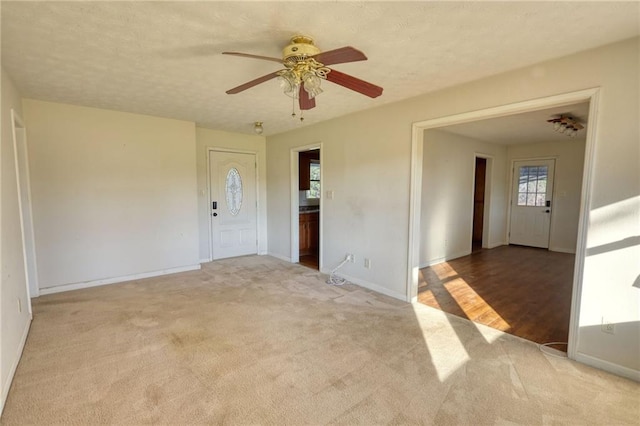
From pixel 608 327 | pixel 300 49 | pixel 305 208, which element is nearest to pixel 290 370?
pixel 300 49

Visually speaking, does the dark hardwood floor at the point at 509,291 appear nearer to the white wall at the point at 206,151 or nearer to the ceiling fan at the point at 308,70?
the ceiling fan at the point at 308,70

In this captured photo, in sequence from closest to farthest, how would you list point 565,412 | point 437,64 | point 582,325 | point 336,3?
point 336,3, point 565,412, point 582,325, point 437,64

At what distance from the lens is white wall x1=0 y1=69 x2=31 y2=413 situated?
2.11 meters

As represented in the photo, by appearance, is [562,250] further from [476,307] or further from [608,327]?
[608,327]

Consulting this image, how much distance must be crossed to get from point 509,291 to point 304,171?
405 cm

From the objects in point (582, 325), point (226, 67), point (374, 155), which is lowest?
point (582, 325)

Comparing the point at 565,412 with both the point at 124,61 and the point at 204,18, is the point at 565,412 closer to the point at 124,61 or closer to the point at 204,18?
the point at 204,18

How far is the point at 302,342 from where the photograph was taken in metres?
2.69

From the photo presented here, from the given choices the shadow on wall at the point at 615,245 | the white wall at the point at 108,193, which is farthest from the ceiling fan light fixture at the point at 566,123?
the white wall at the point at 108,193

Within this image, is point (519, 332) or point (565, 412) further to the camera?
point (519, 332)

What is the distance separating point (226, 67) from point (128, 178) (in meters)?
2.67

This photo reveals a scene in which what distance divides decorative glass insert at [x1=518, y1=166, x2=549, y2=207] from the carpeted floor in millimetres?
5117

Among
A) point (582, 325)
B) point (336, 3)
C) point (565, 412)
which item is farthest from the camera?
point (582, 325)

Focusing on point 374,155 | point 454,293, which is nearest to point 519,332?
point 454,293
